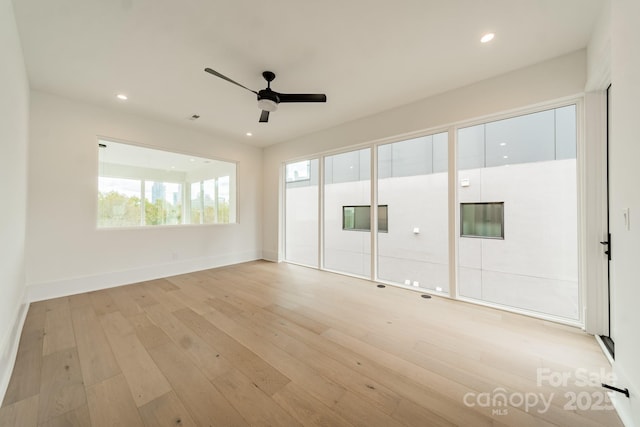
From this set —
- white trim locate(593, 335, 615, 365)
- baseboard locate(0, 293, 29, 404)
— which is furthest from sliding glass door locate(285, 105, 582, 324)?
baseboard locate(0, 293, 29, 404)

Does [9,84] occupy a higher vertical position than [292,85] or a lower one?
lower

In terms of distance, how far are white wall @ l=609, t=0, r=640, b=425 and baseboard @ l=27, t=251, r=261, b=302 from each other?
5.27 metres

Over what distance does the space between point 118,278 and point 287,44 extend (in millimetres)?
4134

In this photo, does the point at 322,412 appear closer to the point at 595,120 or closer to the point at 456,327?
the point at 456,327

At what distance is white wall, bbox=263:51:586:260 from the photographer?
93.5 inches

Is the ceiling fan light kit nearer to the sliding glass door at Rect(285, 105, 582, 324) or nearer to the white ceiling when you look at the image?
the white ceiling

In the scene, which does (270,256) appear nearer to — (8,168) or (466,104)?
(8,168)

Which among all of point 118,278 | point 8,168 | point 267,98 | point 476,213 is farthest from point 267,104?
point 118,278

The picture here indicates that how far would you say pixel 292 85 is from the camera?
2947mm

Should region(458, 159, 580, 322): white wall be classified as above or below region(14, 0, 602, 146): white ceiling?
below

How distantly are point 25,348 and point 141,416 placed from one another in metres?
1.60

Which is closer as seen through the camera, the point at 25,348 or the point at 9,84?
the point at 9,84

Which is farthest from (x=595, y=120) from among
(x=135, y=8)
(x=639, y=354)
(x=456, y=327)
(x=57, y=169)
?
(x=57, y=169)

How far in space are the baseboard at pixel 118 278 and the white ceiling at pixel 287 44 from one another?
2587mm
